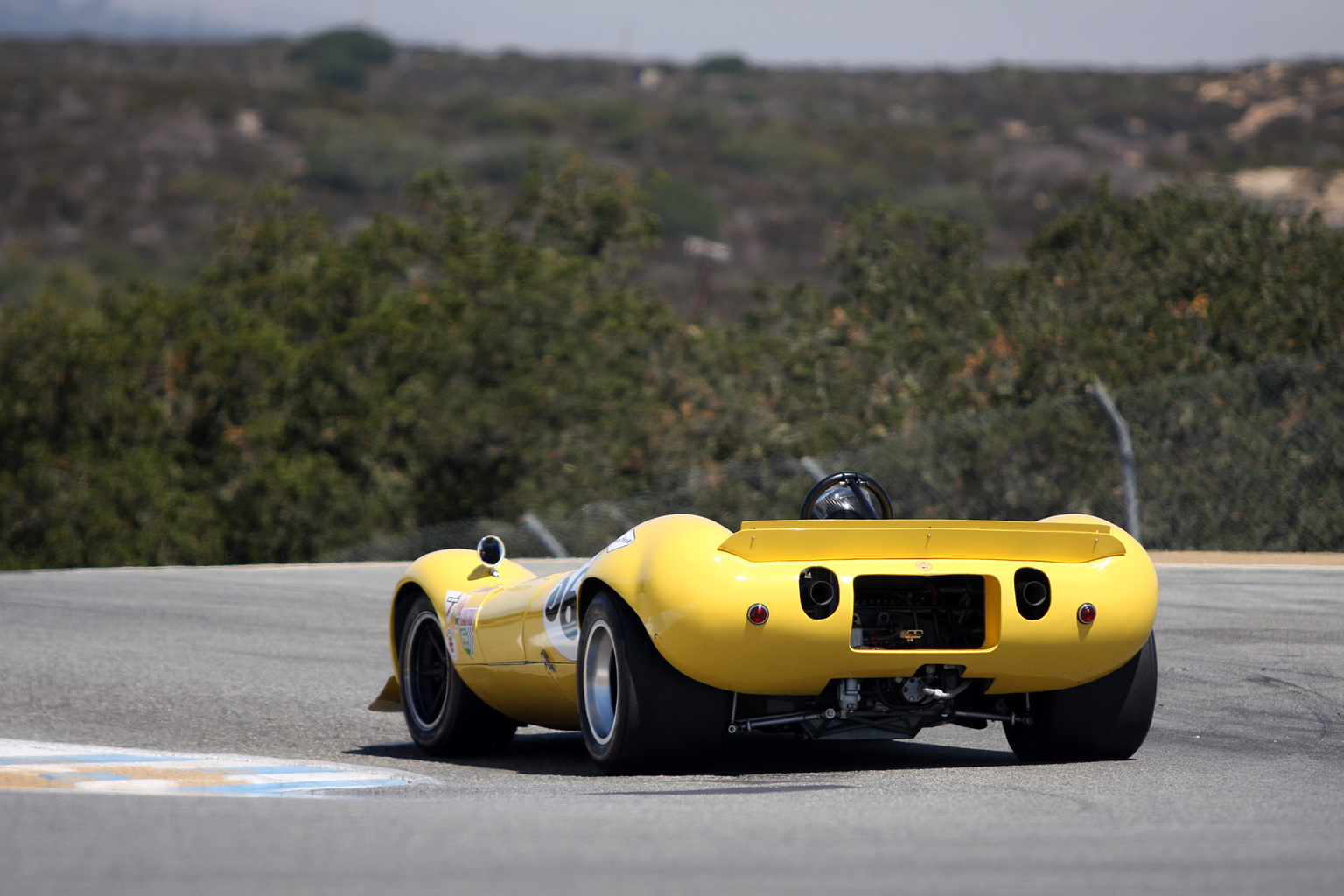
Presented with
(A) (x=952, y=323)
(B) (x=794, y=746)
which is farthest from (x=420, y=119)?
(B) (x=794, y=746)

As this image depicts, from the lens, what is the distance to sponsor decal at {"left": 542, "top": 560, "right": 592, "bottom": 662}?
5555mm

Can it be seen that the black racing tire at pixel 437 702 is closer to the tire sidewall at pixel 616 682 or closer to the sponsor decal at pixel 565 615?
the sponsor decal at pixel 565 615

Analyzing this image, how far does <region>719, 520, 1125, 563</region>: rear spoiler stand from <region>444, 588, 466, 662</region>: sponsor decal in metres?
1.78

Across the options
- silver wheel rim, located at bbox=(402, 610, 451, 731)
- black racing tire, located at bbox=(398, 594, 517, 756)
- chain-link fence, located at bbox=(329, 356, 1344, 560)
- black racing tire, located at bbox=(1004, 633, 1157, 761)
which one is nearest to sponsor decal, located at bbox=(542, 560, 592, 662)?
black racing tire, located at bbox=(398, 594, 517, 756)

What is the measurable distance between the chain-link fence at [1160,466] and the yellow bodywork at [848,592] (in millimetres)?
9071

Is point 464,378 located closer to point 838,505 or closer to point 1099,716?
point 838,505

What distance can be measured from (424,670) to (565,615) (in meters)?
1.42

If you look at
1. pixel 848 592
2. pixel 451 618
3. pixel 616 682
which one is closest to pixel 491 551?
pixel 451 618

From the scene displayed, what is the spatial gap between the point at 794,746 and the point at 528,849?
306 cm

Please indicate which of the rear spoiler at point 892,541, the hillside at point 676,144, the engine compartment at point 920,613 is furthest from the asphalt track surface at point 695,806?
the hillside at point 676,144

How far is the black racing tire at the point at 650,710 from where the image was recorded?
200 inches

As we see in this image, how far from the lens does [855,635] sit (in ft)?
17.0

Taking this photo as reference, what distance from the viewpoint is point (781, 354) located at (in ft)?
104

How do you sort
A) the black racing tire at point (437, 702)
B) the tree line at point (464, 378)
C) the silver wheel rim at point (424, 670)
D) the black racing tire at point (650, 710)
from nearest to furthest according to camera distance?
the black racing tire at point (650, 710), the black racing tire at point (437, 702), the silver wheel rim at point (424, 670), the tree line at point (464, 378)
